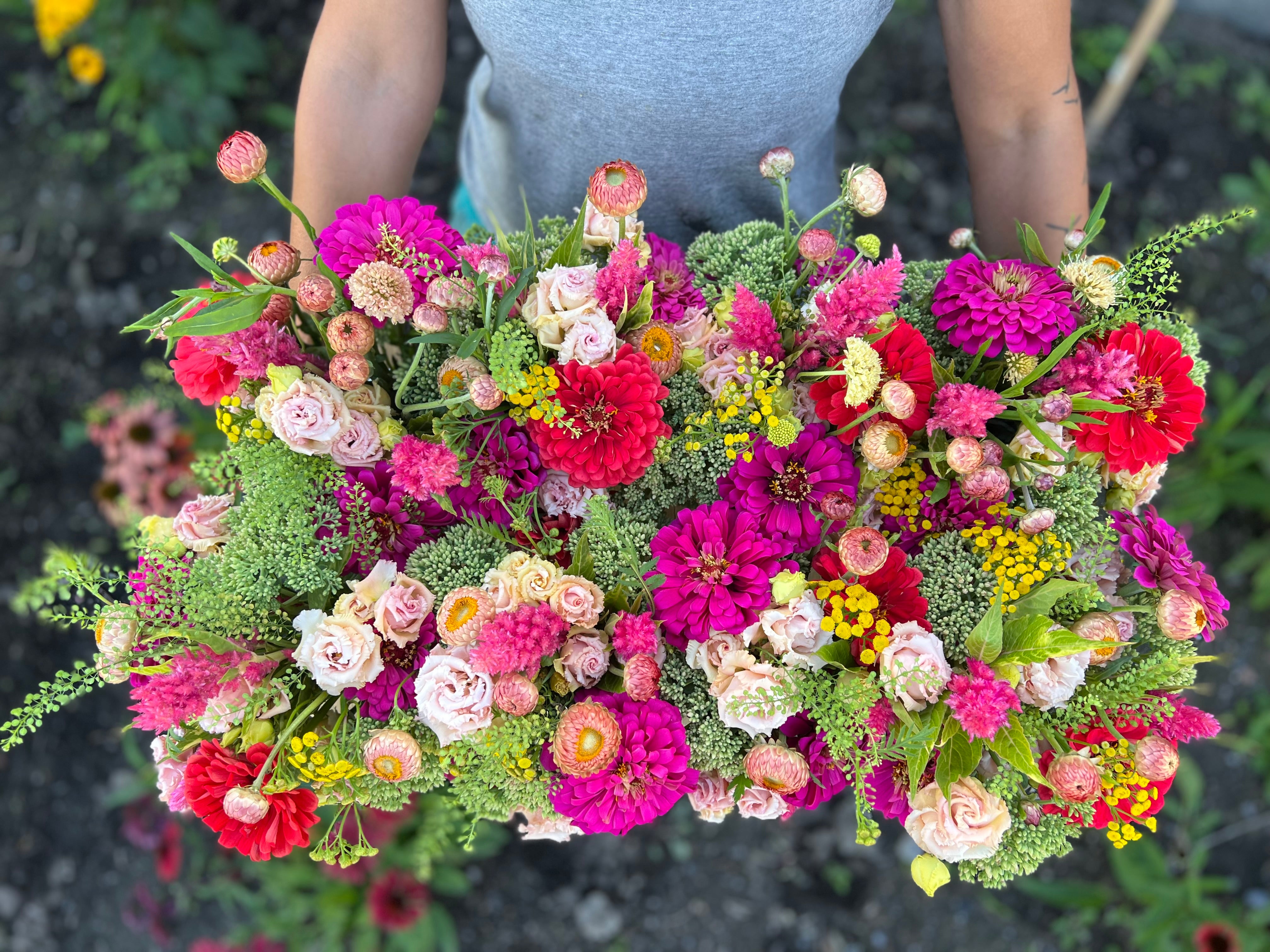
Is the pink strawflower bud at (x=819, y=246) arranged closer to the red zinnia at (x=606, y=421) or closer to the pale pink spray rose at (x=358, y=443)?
the red zinnia at (x=606, y=421)

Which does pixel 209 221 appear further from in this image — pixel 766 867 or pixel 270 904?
pixel 766 867

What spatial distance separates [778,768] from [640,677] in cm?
14

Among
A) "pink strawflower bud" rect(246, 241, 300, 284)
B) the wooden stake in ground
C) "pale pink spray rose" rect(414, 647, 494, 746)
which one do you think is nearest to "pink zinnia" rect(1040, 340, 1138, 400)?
"pale pink spray rose" rect(414, 647, 494, 746)

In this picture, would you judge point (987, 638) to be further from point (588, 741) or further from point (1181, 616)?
point (588, 741)

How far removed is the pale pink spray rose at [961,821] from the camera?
0.66m

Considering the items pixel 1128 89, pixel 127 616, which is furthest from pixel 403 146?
pixel 1128 89

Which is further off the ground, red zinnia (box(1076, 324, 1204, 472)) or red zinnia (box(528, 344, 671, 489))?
red zinnia (box(1076, 324, 1204, 472))

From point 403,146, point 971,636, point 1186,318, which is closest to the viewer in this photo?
point 971,636

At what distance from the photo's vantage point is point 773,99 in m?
0.88

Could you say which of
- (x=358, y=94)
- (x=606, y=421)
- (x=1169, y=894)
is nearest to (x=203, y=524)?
(x=606, y=421)

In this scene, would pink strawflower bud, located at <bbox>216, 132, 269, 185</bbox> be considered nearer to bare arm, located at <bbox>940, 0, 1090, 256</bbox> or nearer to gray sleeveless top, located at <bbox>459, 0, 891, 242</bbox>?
gray sleeveless top, located at <bbox>459, 0, 891, 242</bbox>

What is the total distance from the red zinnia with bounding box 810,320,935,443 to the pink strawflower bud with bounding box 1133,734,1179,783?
0.33 m

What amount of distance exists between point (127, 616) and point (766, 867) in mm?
1521

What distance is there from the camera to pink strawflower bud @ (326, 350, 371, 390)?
2.25 ft
